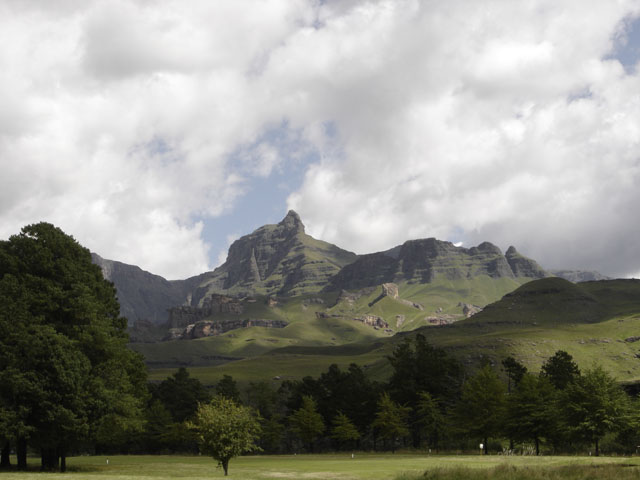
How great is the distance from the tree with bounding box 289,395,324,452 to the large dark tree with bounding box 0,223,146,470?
2081 inches

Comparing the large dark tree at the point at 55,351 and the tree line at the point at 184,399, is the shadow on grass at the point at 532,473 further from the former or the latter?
the large dark tree at the point at 55,351

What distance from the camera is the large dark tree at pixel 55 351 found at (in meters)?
52.2

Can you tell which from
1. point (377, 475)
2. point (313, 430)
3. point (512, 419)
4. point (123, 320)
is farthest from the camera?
point (313, 430)

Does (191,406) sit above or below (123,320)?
below

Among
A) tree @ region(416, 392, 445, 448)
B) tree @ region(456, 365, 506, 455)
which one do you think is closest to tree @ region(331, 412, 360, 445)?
tree @ region(416, 392, 445, 448)

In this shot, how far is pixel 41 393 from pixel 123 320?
800 inches

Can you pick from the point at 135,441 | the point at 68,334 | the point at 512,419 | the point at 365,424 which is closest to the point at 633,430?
the point at 512,419

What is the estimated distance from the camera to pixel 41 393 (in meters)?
51.7

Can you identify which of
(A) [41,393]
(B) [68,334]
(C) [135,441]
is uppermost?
(B) [68,334]

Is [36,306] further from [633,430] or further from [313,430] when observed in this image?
[633,430]

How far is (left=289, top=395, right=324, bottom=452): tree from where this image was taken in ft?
363

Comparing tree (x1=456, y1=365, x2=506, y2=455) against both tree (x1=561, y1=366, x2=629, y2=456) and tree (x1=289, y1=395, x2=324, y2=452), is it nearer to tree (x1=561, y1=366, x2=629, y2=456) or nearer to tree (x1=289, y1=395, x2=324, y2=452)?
tree (x1=561, y1=366, x2=629, y2=456)

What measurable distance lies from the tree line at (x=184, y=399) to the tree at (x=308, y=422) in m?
0.26

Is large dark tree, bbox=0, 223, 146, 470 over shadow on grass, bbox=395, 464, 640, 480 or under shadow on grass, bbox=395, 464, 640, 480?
over
